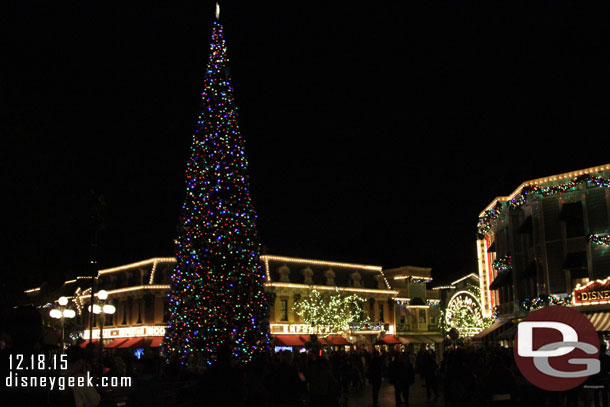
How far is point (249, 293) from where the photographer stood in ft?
66.8

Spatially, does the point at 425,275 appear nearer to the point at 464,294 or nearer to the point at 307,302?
the point at 464,294

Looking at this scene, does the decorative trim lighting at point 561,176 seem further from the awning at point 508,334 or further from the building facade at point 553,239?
the awning at point 508,334

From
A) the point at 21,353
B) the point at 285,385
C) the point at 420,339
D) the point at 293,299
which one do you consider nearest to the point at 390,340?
the point at 420,339

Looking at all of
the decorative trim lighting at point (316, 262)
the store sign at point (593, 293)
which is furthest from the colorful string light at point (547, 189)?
the decorative trim lighting at point (316, 262)

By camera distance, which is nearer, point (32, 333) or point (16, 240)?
point (32, 333)

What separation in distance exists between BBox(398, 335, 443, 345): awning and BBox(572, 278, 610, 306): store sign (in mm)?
37377

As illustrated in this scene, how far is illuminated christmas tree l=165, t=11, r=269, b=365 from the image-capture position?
65.3 ft

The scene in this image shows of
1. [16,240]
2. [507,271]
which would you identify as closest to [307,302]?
[507,271]

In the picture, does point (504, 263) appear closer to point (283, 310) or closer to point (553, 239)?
point (553, 239)

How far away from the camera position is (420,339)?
221 feet

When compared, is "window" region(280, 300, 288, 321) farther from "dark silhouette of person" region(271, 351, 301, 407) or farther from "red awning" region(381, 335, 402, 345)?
"dark silhouette of person" region(271, 351, 301, 407)

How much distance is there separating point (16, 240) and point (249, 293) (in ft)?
23.3

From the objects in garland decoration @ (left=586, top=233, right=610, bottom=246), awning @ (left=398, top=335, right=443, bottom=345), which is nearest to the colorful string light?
garland decoration @ (left=586, top=233, right=610, bottom=246)

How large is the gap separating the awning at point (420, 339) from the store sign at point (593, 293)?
123ft
